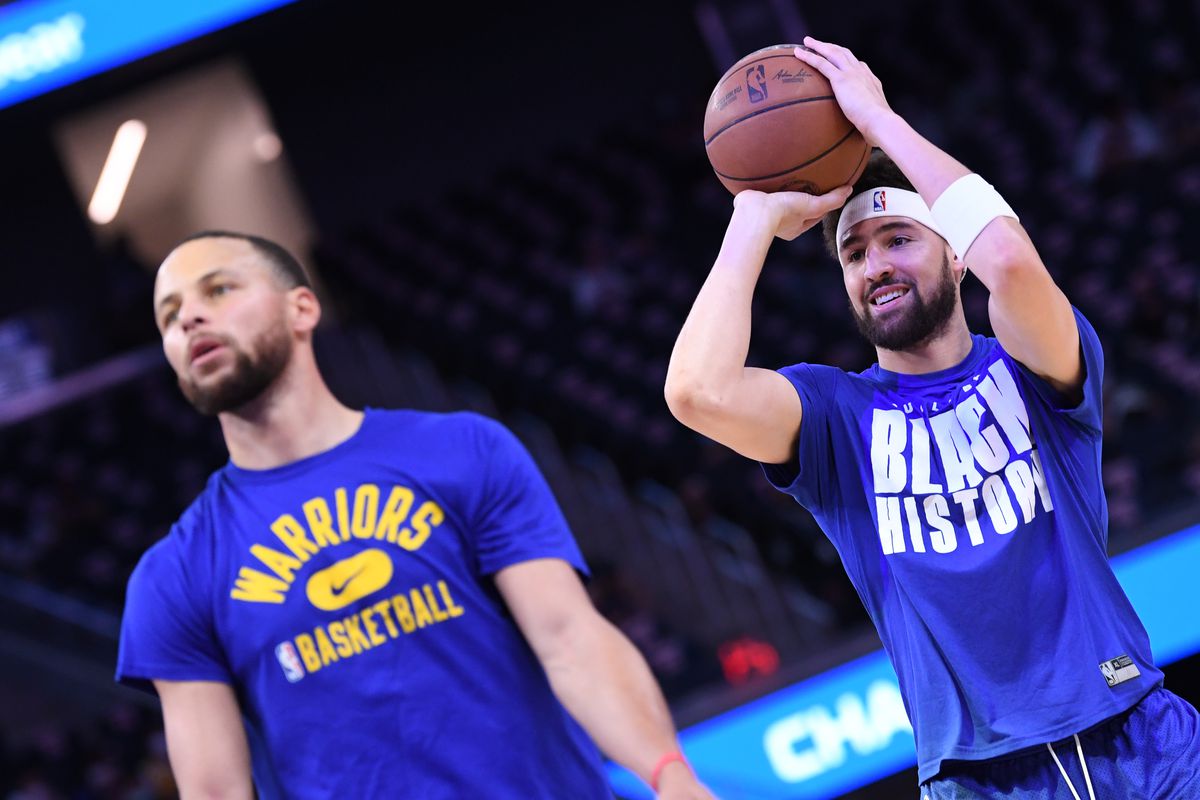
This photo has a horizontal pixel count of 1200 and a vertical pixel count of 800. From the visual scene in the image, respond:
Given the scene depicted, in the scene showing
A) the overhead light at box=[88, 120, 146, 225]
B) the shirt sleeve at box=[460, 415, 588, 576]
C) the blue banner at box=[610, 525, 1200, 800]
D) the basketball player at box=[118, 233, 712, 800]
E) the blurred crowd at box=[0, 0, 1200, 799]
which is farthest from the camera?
the overhead light at box=[88, 120, 146, 225]

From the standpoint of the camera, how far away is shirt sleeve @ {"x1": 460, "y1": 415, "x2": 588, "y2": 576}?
2574 millimetres

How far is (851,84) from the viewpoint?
7.46ft

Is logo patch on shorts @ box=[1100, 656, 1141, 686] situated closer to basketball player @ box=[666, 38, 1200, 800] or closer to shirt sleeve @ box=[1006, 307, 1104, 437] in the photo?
basketball player @ box=[666, 38, 1200, 800]

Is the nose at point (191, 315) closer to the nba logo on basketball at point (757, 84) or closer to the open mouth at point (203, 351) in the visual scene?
the open mouth at point (203, 351)

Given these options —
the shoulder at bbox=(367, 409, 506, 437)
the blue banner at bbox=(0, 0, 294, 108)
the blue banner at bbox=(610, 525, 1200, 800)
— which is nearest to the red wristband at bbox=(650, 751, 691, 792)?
the shoulder at bbox=(367, 409, 506, 437)

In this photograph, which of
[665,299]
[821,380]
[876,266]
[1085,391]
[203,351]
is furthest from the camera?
[665,299]

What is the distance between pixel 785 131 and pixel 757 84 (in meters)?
0.10

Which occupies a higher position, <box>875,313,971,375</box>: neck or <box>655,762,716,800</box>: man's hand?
<box>875,313,971,375</box>: neck

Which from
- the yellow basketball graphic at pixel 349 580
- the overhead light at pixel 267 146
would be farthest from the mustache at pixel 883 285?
the overhead light at pixel 267 146

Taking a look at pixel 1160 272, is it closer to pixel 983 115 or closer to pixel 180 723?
pixel 983 115

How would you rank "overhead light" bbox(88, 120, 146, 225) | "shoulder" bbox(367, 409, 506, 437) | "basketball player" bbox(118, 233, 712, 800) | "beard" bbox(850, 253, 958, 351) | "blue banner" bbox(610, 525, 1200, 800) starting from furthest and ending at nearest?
"overhead light" bbox(88, 120, 146, 225)
"blue banner" bbox(610, 525, 1200, 800)
"shoulder" bbox(367, 409, 506, 437)
"basketball player" bbox(118, 233, 712, 800)
"beard" bbox(850, 253, 958, 351)

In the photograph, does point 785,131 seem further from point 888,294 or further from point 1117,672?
point 1117,672

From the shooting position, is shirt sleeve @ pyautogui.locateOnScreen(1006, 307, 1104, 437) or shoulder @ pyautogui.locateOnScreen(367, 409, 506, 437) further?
shoulder @ pyautogui.locateOnScreen(367, 409, 506, 437)

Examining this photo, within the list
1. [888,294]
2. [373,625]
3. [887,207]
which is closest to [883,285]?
[888,294]
